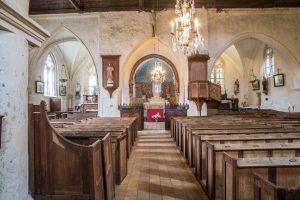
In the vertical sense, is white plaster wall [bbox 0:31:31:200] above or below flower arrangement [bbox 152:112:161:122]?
above

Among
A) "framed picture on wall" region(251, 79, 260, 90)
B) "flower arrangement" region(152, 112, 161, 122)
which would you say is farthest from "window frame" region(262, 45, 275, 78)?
"flower arrangement" region(152, 112, 161, 122)

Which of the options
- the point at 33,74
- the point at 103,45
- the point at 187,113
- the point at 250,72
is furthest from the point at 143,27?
the point at 250,72

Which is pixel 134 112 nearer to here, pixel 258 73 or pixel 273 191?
pixel 258 73

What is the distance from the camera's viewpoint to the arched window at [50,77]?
18516 mm

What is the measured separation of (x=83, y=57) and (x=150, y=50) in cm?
604

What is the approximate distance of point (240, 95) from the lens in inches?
797

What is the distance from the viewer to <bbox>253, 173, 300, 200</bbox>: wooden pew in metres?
1.43

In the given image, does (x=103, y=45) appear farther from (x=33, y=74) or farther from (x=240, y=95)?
(x=240, y=95)

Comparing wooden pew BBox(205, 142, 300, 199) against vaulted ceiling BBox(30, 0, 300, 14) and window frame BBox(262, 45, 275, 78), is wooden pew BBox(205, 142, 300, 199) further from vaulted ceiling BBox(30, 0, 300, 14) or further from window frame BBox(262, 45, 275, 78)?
window frame BBox(262, 45, 275, 78)

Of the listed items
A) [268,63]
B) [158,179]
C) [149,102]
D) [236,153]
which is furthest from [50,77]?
[236,153]

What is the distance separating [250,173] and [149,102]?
1580 cm

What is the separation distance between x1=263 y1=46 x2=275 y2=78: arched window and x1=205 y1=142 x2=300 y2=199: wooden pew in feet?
45.6

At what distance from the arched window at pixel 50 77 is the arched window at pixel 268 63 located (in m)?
14.8

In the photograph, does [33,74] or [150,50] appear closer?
[33,74]
